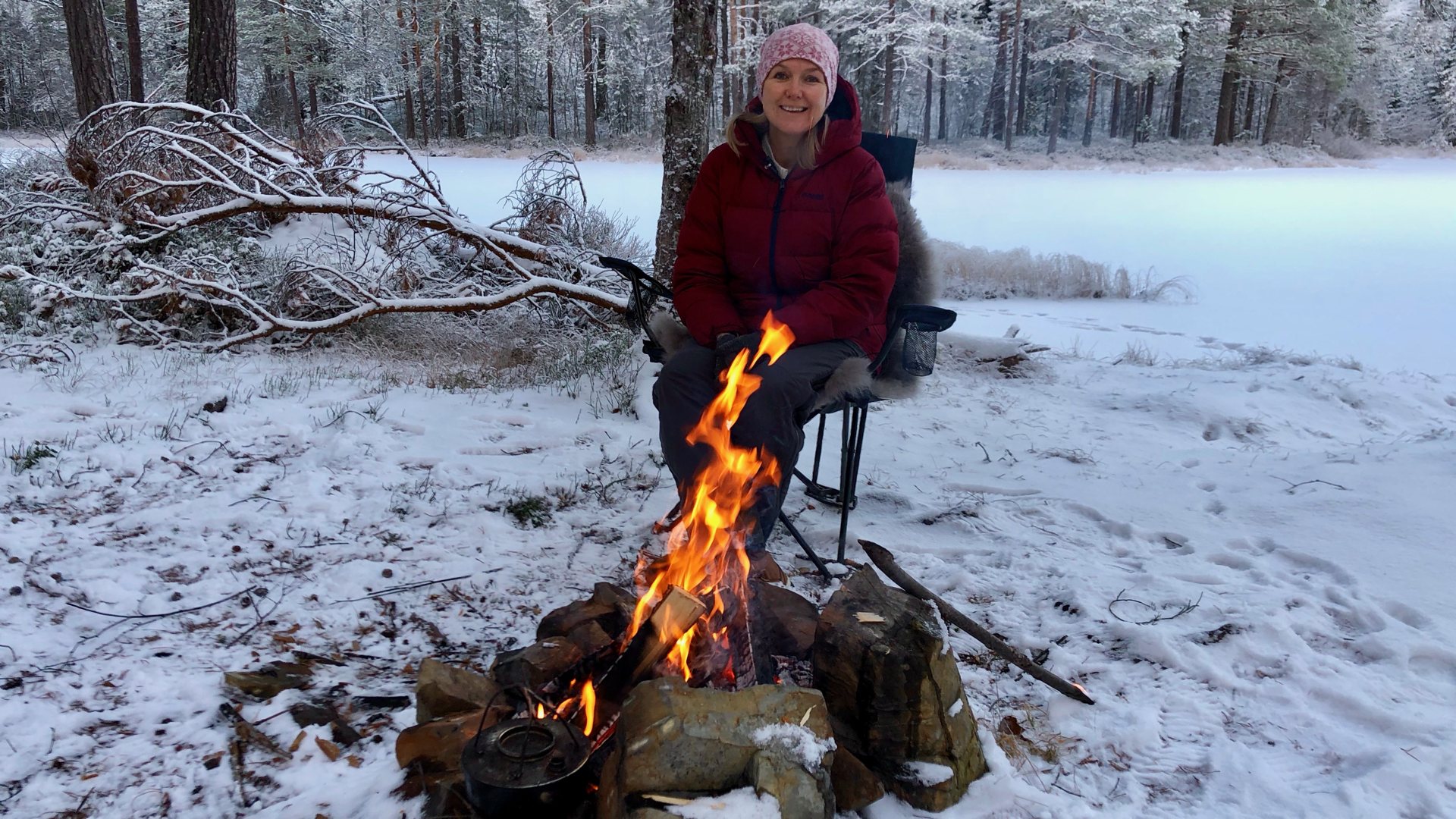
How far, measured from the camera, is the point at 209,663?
1.92 m

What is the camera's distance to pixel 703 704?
1469 mm

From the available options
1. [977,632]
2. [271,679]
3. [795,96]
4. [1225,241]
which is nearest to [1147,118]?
[1225,241]

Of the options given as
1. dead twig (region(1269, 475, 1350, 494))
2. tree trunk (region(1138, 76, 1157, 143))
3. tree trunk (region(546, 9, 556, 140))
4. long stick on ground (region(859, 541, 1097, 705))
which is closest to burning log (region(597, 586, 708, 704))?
long stick on ground (region(859, 541, 1097, 705))

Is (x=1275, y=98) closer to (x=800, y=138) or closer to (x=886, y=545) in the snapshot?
(x=800, y=138)

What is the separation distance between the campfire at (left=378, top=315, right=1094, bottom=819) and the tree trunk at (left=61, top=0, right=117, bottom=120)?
875 centimetres

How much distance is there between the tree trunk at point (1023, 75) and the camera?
2784 centimetres

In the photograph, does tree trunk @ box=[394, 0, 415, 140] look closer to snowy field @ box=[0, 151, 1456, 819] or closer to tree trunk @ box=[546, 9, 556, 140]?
tree trunk @ box=[546, 9, 556, 140]

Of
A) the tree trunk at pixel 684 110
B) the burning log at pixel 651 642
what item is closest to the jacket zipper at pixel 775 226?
the burning log at pixel 651 642

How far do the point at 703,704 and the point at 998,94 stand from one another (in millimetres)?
33562

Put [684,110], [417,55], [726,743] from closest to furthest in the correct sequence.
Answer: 1. [726,743]
2. [684,110]
3. [417,55]

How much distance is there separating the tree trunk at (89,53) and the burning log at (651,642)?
29.2 ft

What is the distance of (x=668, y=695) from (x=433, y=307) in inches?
136

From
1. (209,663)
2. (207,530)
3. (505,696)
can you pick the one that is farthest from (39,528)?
(505,696)

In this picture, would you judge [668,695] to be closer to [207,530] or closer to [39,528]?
[207,530]
